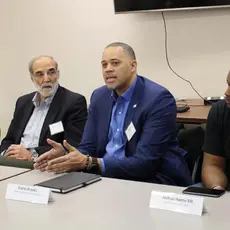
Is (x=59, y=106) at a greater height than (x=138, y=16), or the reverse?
(x=138, y=16)

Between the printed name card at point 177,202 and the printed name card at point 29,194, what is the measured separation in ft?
1.53

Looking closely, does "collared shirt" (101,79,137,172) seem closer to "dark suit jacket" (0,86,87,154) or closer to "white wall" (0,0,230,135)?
"dark suit jacket" (0,86,87,154)

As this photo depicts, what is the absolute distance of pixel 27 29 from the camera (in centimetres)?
502

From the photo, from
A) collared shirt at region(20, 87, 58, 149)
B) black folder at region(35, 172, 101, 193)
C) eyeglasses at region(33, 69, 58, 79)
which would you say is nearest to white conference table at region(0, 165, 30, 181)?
black folder at region(35, 172, 101, 193)

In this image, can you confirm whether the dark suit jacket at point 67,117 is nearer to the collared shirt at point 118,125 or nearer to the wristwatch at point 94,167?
the collared shirt at point 118,125

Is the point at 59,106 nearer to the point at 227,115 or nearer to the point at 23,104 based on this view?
the point at 23,104

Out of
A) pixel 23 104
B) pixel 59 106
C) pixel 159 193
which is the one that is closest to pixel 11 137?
pixel 23 104

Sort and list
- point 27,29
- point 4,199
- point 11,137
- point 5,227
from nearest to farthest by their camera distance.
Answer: point 5,227 → point 4,199 → point 11,137 → point 27,29

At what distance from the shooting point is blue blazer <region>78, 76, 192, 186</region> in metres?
2.63

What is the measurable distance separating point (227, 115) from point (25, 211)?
1185 millimetres

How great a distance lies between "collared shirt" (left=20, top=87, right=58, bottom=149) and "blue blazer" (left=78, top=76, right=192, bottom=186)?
0.84 meters

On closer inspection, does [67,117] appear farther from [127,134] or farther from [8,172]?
[8,172]

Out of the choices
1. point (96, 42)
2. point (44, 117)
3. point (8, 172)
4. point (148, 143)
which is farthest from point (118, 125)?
point (96, 42)

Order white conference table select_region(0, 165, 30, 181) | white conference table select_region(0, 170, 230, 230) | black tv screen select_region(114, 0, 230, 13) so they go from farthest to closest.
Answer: black tv screen select_region(114, 0, 230, 13), white conference table select_region(0, 165, 30, 181), white conference table select_region(0, 170, 230, 230)
